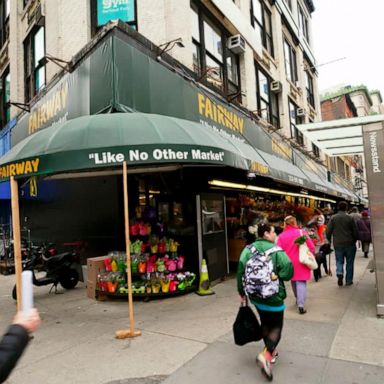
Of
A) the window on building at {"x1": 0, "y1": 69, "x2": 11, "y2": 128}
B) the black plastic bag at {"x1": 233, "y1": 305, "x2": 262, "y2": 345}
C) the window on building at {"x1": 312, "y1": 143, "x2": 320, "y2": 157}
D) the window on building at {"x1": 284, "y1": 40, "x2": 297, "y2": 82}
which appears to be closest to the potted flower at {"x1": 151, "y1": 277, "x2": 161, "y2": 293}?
the black plastic bag at {"x1": 233, "y1": 305, "x2": 262, "y2": 345}

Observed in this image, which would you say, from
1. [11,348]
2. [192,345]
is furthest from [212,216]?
[11,348]

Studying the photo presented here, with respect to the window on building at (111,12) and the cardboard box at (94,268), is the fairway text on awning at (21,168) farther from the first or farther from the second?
the window on building at (111,12)

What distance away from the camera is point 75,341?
525cm

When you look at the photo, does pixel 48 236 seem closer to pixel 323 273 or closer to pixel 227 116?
pixel 227 116

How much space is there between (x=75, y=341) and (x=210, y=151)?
3.62 meters

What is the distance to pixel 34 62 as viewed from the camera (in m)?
12.2

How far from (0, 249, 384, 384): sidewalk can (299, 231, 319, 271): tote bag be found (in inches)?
32.8

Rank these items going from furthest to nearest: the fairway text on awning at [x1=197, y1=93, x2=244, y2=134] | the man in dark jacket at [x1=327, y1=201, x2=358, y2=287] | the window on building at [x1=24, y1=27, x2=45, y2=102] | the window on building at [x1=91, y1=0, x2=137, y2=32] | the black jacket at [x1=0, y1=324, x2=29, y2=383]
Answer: the window on building at [x1=24, y1=27, x2=45, y2=102] < the window on building at [x1=91, y1=0, x2=137, y2=32] < the fairway text on awning at [x1=197, y1=93, x2=244, y2=134] < the man in dark jacket at [x1=327, y1=201, x2=358, y2=287] < the black jacket at [x1=0, y1=324, x2=29, y2=383]

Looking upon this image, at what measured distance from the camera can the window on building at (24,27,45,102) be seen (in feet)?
38.4

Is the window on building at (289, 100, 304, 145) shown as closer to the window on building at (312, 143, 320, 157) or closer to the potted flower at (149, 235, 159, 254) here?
the window on building at (312, 143, 320, 157)

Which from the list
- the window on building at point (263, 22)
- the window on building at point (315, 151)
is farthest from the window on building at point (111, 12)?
the window on building at point (315, 151)

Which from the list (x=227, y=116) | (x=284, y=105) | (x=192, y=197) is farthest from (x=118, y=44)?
(x=284, y=105)

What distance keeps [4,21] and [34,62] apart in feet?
18.0

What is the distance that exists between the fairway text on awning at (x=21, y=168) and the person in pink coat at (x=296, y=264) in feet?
14.4
